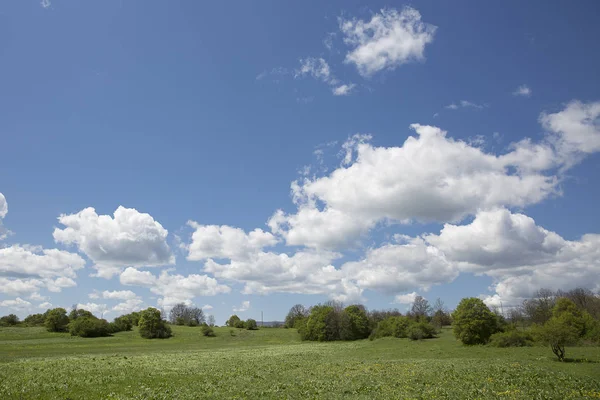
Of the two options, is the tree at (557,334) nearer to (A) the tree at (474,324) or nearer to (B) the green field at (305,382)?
(B) the green field at (305,382)

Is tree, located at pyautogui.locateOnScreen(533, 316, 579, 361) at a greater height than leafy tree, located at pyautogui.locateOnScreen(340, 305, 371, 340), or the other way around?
tree, located at pyautogui.locateOnScreen(533, 316, 579, 361)

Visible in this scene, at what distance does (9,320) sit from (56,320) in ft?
127

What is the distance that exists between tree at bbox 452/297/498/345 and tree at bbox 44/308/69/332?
394ft

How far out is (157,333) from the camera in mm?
122062

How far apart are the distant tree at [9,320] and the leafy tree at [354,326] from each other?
12548cm

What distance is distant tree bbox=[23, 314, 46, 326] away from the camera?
148m

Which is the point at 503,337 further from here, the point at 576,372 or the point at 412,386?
the point at 412,386

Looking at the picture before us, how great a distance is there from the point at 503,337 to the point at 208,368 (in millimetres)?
54873

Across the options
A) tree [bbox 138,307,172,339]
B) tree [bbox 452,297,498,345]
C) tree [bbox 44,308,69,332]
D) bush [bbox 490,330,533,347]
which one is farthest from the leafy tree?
tree [bbox 44,308,69,332]

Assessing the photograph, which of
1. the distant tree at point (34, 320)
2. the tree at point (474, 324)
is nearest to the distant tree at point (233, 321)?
the distant tree at point (34, 320)

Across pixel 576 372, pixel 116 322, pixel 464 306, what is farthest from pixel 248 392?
pixel 116 322

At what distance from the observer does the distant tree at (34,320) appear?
148 metres

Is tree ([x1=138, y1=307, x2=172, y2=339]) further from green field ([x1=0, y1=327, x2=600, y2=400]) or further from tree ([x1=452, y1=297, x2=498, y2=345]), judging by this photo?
tree ([x1=452, y1=297, x2=498, y2=345])

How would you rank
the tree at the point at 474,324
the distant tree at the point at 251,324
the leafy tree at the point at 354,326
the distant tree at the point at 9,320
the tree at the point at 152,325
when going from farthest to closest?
the distant tree at the point at 251,324
the distant tree at the point at 9,320
the leafy tree at the point at 354,326
the tree at the point at 152,325
the tree at the point at 474,324
